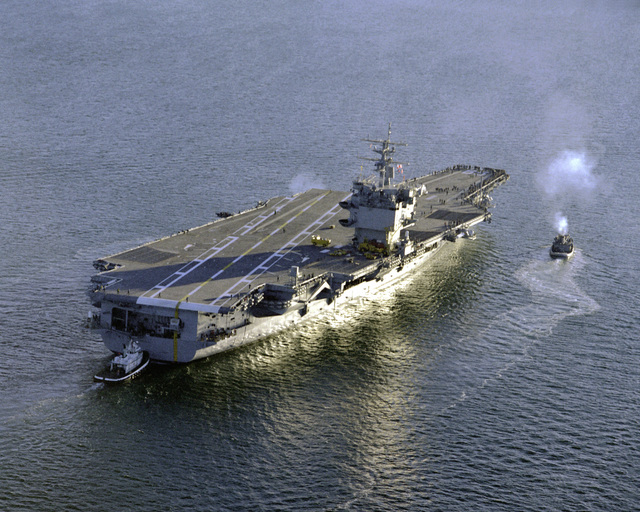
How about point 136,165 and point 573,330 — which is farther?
point 136,165

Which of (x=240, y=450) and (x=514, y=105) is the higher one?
(x=514, y=105)

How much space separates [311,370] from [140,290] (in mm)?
10061

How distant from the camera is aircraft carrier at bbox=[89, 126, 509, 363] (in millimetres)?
46562

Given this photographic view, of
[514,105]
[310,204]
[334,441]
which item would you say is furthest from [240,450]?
[514,105]

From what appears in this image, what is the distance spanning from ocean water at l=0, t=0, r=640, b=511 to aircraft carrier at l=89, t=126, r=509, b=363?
1.68 meters

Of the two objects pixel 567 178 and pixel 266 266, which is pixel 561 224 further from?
pixel 266 266

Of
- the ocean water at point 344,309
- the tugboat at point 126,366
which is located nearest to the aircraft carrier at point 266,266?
the tugboat at point 126,366

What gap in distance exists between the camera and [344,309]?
55375mm

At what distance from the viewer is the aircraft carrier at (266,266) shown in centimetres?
4656

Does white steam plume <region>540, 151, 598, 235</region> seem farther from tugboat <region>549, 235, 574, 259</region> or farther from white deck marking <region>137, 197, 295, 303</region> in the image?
white deck marking <region>137, 197, 295, 303</region>

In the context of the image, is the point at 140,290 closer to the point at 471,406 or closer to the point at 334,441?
the point at 334,441

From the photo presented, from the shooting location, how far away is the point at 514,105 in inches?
4309

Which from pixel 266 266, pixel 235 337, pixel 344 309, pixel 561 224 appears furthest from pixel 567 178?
pixel 235 337

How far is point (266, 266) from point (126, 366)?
1171 centimetres
